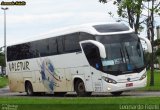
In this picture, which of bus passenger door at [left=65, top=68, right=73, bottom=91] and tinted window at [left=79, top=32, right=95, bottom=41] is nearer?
tinted window at [left=79, top=32, right=95, bottom=41]

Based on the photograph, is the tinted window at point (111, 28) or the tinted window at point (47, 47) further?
the tinted window at point (47, 47)

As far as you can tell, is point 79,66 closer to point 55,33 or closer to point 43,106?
point 55,33

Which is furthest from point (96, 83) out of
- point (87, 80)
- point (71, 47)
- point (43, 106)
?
point (43, 106)

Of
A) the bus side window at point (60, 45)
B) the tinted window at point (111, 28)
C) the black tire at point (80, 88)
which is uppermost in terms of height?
the tinted window at point (111, 28)

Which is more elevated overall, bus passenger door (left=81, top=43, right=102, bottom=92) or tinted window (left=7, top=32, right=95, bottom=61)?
tinted window (left=7, top=32, right=95, bottom=61)

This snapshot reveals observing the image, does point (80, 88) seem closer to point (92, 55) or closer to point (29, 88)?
point (92, 55)

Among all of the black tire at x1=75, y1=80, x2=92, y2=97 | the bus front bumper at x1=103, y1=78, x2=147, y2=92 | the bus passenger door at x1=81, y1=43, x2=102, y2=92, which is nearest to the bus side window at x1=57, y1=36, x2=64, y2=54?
the black tire at x1=75, y1=80, x2=92, y2=97

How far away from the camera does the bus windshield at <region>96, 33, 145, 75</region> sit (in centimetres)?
2772

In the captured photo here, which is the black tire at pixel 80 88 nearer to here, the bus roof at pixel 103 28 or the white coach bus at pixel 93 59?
the white coach bus at pixel 93 59

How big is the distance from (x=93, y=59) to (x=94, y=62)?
0.50ft

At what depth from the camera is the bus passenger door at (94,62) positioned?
27859 mm

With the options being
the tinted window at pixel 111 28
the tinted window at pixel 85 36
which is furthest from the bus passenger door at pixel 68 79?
the tinted window at pixel 111 28

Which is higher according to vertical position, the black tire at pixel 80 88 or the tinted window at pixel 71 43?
the tinted window at pixel 71 43

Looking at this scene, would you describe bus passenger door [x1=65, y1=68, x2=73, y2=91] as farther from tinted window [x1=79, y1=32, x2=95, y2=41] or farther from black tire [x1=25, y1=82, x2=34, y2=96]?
black tire [x1=25, y1=82, x2=34, y2=96]
